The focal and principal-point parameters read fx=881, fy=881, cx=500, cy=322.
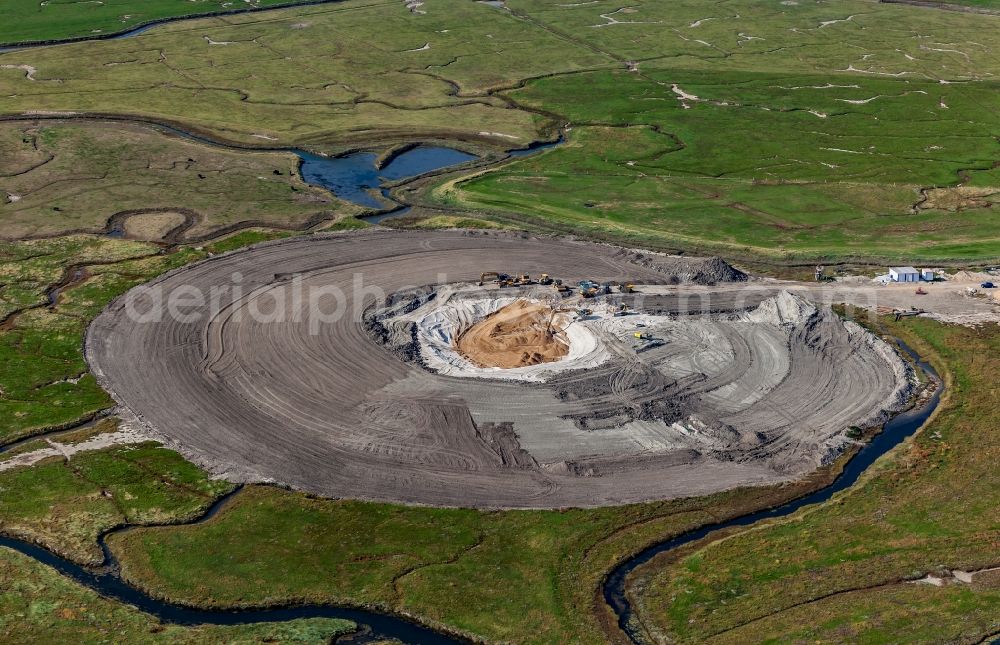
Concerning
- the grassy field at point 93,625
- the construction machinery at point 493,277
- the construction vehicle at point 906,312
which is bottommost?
the grassy field at point 93,625

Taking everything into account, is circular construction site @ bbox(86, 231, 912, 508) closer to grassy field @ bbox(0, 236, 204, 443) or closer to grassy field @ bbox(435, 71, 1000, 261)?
grassy field @ bbox(0, 236, 204, 443)

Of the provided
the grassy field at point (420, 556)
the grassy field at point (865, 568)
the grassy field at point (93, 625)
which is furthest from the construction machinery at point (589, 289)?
the grassy field at point (93, 625)

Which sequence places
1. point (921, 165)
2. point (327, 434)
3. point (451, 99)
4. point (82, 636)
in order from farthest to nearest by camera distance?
1. point (451, 99)
2. point (921, 165)
3. point (327, 434)
4. point (82, 636)

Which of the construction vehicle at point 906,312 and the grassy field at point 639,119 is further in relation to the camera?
the grassy field at point 639,119

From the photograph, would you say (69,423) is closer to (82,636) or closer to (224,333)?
(224,333)

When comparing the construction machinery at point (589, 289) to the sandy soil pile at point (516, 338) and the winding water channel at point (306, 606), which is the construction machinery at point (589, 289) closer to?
the sandy soil pile at point (516, 338)

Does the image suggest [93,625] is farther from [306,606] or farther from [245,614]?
[306,606]

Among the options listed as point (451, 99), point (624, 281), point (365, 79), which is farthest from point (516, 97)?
point (624, 281)
